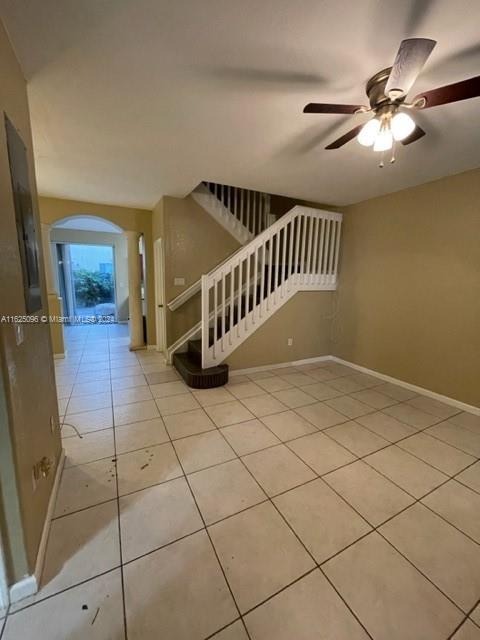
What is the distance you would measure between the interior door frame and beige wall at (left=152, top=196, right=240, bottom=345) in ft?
0.44

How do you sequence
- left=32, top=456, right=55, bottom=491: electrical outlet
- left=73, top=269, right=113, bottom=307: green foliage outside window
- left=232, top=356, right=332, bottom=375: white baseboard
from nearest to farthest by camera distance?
left=32, top=456, right=55, bottom=491: electrical outlet, left=232, top=356, right=332, bottom=375: white baseboard, left=73, top=269, right=113, bottom=307: green foliage outside window

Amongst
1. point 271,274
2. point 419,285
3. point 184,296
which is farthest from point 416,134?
point 184,296

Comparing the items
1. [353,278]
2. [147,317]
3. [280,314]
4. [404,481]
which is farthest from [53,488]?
[353,278]

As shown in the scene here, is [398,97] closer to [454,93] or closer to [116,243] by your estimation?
[454,93]

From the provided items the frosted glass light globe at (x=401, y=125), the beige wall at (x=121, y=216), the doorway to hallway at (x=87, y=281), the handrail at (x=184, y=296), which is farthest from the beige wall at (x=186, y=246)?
the doorway to hallway at (x=87, y=281)

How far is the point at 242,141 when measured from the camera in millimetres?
2197

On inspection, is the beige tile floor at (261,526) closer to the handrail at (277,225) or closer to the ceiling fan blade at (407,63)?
the handrail at (277,225)

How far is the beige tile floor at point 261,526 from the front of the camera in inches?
41.8

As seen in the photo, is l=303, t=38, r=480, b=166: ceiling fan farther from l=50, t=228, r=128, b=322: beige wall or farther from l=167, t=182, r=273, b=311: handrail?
l=50, t=228, r=128, b=322: beige wall

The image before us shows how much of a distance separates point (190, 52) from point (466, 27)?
1.28m

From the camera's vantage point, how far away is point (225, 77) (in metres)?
1.49

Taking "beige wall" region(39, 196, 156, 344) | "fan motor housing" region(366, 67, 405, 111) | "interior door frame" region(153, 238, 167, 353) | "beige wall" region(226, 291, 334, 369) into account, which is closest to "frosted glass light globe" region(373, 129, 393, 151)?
"fan motor housing" region(366, 67, 405, 111)

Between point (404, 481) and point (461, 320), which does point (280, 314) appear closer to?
point (461, 320)

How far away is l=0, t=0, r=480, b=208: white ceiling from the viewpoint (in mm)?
1142
